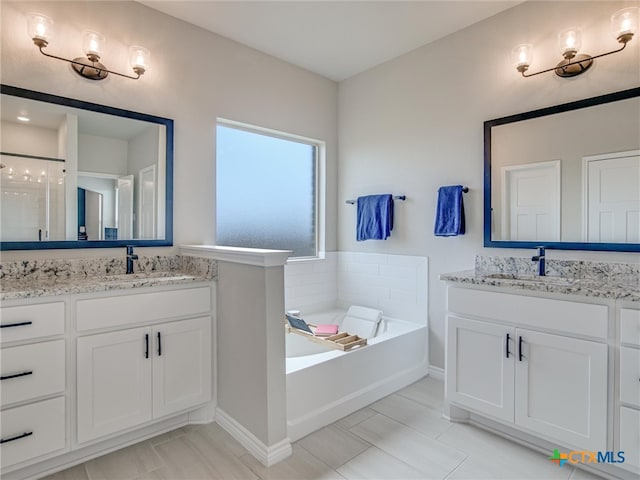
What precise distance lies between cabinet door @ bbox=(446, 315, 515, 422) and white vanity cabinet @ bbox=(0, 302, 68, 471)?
2.06m

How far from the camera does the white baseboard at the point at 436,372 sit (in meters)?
2.86

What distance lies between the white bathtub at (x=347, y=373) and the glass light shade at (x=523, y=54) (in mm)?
1978

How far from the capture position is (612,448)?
1633 mm

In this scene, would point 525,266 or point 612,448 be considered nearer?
point 612,448

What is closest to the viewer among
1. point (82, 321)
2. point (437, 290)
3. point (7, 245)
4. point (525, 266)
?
point (82, 321)

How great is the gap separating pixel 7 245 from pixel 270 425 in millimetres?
1705

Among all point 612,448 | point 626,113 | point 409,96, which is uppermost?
point 409,96

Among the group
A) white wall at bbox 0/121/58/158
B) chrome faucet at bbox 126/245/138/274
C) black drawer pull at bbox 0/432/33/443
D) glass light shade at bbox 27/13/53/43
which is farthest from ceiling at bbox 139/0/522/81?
black drawer pull at bbox 0/432/33/443

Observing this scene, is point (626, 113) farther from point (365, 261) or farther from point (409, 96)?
point (365, 261)

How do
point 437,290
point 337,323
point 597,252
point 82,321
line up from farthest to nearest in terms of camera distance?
point 337,323 → point 437,290 → point 597,252 → point 82,321

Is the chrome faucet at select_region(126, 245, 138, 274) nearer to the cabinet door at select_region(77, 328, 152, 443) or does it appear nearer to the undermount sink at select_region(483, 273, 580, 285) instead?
the cabinet door at select_region(77, 328, 152, 443)

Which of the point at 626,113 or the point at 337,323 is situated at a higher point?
the point at 626,113

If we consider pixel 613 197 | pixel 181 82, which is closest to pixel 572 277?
pixel 613 197

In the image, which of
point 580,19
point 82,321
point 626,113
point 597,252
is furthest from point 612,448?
point 82,321
